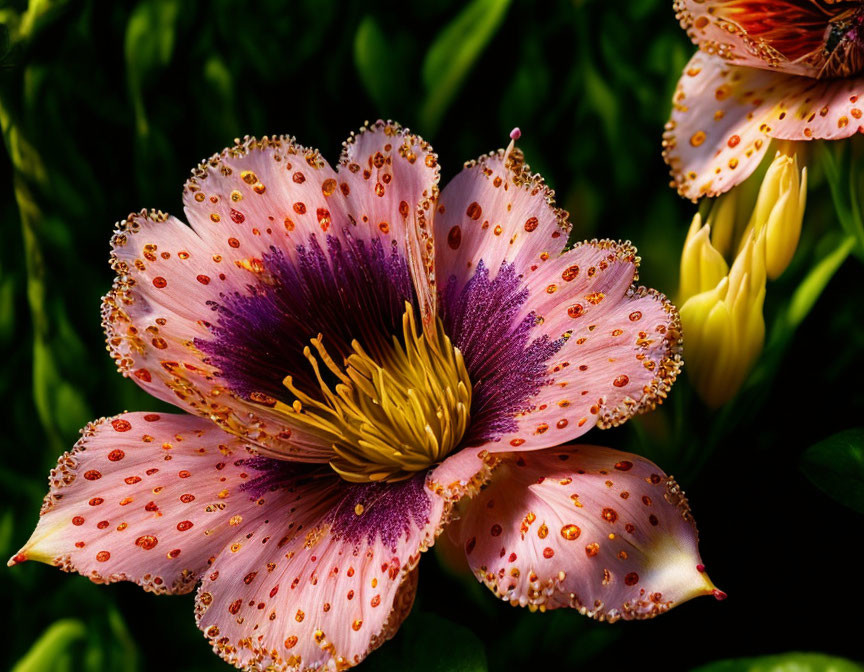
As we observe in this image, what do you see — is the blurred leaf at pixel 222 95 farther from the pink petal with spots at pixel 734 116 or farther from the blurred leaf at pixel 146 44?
the pink petal with spots at pixel 734 116

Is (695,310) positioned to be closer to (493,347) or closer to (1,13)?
(493,347)

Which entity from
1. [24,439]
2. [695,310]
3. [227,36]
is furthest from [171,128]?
[695,310]

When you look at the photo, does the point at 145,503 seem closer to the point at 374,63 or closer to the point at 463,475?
the point at 463,475

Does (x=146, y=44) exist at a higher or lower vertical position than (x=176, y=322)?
higher

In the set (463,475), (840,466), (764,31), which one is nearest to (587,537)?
(463,475)

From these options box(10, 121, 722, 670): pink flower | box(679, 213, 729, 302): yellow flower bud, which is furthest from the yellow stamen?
box(679, 213, 729, 302): yellow flower bud
